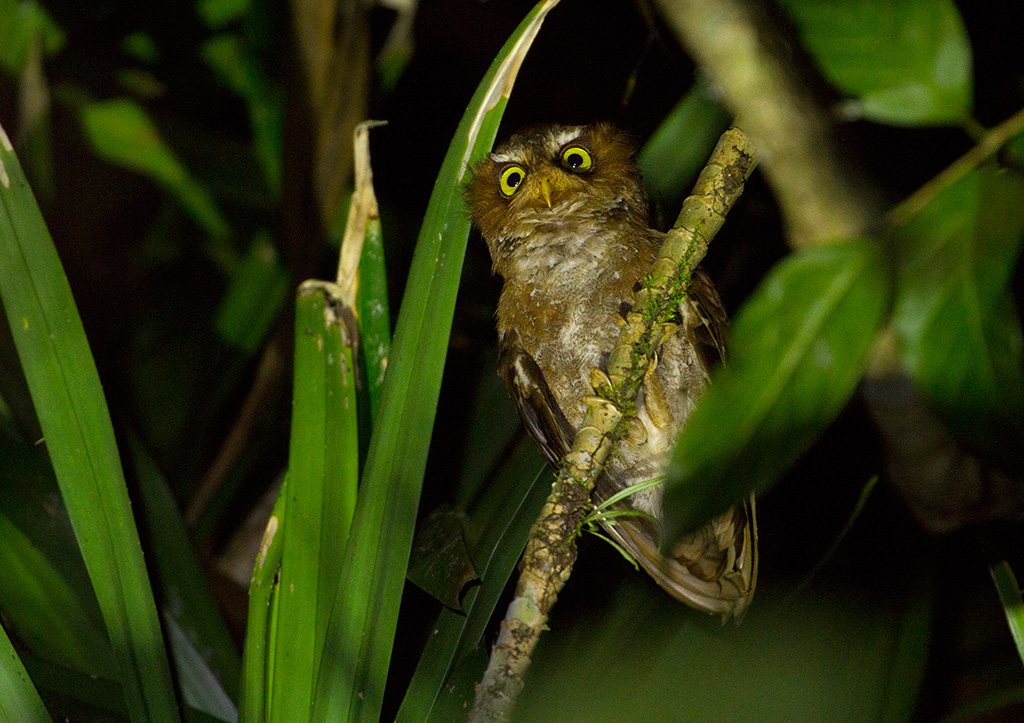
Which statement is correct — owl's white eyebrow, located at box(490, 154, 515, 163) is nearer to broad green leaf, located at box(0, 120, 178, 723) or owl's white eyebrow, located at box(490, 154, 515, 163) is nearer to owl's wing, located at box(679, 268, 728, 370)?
owl's wing, located at box(679, 268, 728, 370)

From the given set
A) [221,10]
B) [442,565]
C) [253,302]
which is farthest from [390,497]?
[221,10]

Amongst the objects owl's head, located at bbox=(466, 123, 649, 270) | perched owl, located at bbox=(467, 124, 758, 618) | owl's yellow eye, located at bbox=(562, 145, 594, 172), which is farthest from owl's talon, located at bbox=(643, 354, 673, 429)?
owl's yellow eye, located at bbox=(562, 145, 594, 172)

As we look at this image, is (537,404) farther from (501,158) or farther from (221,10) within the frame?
(221,10)

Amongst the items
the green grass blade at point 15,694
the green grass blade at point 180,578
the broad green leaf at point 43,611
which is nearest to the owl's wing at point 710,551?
the green grass blade at point 15,694

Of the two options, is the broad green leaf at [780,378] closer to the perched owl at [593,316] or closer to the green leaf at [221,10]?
the perched owl at [593,316]

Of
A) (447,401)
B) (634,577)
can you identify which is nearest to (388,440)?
(634,577)

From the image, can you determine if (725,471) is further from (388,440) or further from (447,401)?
(447,401)
